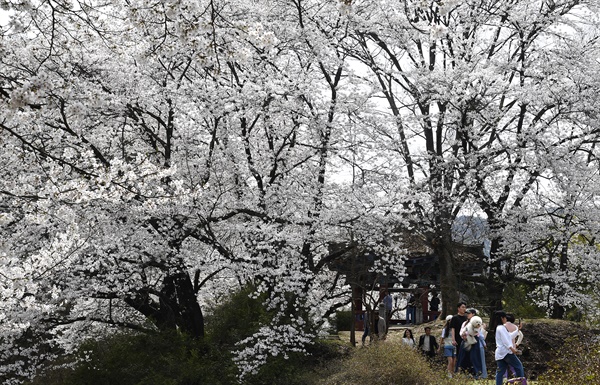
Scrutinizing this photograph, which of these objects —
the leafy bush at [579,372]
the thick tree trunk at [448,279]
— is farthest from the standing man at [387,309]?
the leafy bush at [579,372]

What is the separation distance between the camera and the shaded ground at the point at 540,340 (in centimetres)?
1495

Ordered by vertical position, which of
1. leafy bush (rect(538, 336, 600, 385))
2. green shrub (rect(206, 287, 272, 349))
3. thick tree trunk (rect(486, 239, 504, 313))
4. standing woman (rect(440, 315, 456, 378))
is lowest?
leafy bush (rect(538, 336, 600, 385))

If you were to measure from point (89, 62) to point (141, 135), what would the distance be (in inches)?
91.5

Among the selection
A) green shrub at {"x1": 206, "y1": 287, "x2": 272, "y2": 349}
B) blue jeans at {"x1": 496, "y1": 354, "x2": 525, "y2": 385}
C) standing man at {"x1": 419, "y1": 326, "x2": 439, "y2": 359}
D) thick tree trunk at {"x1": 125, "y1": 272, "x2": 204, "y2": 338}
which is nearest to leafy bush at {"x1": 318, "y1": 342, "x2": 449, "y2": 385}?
standing man at {"x1": 419, "y1": 326, "x2": 439, "y2": 359}

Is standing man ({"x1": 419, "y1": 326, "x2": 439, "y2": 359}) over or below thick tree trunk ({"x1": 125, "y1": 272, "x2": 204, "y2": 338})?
below

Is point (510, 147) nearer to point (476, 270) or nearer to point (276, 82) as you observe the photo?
point (476, 270)

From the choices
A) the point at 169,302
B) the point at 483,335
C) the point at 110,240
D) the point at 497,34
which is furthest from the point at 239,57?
the point at 497,34

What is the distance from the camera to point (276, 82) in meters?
15.5

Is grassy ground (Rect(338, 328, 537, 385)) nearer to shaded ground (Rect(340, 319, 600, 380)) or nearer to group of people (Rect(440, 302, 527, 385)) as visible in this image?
shaded ground (Rect(340, 319, 600, 380))

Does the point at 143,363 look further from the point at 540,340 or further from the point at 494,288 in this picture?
the point at 540,340

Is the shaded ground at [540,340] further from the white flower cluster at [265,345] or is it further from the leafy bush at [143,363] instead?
the leafy bush at [143,363]

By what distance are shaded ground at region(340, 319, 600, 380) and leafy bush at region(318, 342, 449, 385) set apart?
1563mm

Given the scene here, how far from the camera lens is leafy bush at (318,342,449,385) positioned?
12.2 meters

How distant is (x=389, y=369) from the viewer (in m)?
12.5
